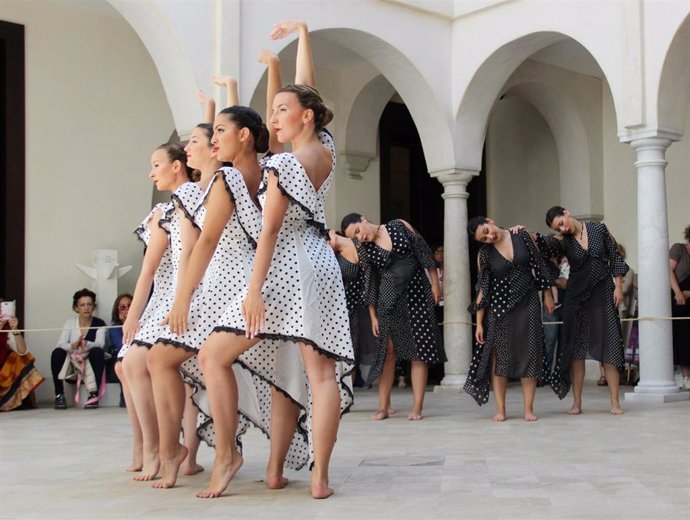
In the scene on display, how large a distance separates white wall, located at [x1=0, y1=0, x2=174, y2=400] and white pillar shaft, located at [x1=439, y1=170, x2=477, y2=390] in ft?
11.9

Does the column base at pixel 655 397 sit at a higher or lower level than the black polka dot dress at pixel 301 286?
lower

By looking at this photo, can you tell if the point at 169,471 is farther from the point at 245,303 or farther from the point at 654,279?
the point at 654,279

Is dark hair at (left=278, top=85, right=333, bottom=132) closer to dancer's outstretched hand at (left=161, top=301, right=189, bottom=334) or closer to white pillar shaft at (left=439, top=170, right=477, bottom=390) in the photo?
dancer's outstretched hand at (left=161, top=301, right=189, bottom=334)

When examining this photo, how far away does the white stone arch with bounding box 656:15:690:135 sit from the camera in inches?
392

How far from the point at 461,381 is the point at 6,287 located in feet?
16.7

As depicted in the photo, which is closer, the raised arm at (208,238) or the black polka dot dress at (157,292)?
the raised arm at (208,238)

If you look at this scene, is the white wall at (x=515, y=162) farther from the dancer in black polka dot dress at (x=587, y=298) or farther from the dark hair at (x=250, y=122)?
the dark hair at (x=250, y=122)

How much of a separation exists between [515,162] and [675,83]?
535 centimetres

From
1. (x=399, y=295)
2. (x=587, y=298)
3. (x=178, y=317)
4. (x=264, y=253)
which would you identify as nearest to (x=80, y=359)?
(x=399, y=295)

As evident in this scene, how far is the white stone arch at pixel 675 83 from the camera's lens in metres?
9.96

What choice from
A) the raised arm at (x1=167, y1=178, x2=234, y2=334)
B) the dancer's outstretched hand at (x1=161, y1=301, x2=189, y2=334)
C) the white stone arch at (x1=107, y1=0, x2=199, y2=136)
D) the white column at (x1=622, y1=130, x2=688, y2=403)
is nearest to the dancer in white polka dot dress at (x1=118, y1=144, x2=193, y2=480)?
the dancer's outstretched hand at (x1=161, y1=301, x2=189, y2=334)

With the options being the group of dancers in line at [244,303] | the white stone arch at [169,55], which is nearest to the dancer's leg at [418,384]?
the white stone arch at [169,55]

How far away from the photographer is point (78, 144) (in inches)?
470

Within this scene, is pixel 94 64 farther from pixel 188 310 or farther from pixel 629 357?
pixel 188 310
